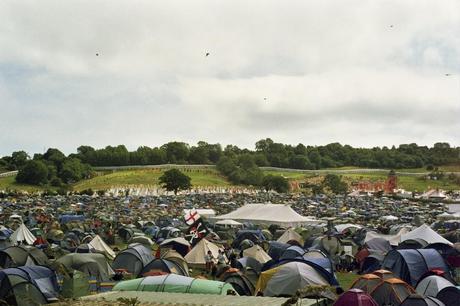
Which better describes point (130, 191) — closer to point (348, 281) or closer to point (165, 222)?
point (165, 222)

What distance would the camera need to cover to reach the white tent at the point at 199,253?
26.8 meters

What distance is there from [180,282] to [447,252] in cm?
1370

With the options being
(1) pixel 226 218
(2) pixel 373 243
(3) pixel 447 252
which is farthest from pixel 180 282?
(1) pixel 226 218

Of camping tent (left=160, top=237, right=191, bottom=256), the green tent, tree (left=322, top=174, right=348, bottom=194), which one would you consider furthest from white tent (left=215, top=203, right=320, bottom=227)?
tree (left=322, top=174, right=348, bottom=194)

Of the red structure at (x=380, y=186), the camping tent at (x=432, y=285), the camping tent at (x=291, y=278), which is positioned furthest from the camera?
the red structure at (x=380, y=186)

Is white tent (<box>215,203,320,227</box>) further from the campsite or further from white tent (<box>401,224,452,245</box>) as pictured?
white tent (<box>401,224,452,245</box>)

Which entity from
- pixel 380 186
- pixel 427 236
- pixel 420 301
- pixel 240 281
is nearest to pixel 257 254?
pixel 240 281

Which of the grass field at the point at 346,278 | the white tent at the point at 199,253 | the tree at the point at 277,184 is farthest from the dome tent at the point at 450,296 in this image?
the tree at the point at 277,184

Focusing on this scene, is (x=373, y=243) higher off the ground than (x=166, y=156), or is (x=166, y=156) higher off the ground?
(x=166, y=156)

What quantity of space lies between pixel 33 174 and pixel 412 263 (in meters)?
112

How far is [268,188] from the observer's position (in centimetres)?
12369

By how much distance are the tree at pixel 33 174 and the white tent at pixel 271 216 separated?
273ft

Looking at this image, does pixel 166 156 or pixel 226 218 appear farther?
pixel 166 156

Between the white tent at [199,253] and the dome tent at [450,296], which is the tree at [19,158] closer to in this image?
the white tent at [199,253]
